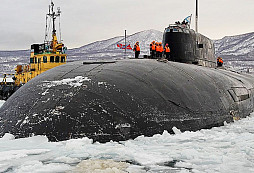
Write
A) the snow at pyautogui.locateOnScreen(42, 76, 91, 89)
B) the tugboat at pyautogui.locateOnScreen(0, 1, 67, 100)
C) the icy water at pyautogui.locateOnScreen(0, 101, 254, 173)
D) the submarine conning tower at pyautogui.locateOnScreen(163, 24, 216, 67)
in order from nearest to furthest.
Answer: the icy water at pyautogui.locateOnScreen(0, 101, 254, 173), the snow at pyautogui.locateOnScreen(42, 76, 91, 89), the submarine conning tower at pyautogui.locateOnScreen(163, 24, 216, 67), the tugboat at pyautogui.locateOnScreen(0, 1, 67, 100)

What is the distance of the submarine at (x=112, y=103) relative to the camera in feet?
20.6

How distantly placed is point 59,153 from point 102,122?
4.09ft

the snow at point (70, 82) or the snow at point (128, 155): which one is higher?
the snow at point (70, 82)

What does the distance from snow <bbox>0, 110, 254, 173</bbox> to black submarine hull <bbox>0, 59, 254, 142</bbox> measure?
28cm

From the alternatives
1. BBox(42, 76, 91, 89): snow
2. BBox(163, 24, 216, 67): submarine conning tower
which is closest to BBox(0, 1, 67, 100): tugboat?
A: BBox(163, 24, 216, 67): submarine conning tower

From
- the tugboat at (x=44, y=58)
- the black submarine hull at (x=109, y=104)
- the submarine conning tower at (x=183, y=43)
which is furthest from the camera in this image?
the tugboat at (x=44, y=58)

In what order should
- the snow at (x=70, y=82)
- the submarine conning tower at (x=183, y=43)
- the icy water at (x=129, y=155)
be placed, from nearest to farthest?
1. the icy water at (x=129, y=155)
2. the snow at (x=70, y=82)
3. the submarine conning tower at (x=183, y=43)

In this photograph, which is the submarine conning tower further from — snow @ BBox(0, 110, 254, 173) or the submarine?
snow @ BBox(0, 110, 254, 173)

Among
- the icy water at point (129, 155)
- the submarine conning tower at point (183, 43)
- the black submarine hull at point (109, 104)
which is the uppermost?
the submarine conning tower at point (183, 43)

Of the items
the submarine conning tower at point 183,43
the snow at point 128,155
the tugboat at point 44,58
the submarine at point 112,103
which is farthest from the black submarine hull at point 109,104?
the tugboat at point 44,58

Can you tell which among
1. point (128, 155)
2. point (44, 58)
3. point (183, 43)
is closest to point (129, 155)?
point (128, 155)

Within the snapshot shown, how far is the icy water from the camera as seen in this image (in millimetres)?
4789

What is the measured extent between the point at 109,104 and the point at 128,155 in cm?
157

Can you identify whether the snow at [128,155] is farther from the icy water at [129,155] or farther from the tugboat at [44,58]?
the tugboat at [44,58]
